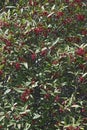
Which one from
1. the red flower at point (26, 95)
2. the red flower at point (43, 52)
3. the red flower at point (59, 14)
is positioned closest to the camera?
the red flower at point (26, 95)

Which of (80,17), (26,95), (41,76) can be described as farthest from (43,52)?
(80,17)

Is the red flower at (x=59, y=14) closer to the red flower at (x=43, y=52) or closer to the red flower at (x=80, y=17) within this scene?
the red flower at (x=80, y=17)

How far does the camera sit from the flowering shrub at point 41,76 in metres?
3.80

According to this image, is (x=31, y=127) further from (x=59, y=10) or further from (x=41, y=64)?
(x=59, y=10)

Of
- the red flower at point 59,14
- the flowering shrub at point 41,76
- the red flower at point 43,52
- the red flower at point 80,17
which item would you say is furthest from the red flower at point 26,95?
the red flower at point 80,17

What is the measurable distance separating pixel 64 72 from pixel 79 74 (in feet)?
0.56

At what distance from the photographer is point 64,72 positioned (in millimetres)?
3957

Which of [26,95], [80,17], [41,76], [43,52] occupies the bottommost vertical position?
[26,95]

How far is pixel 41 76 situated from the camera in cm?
389

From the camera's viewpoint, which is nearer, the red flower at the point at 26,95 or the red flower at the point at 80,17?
the red flower at the point at 26,95

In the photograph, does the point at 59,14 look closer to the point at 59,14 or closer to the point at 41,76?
the point at 59,14

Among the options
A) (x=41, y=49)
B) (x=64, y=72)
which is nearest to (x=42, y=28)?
(x=41, y=49)

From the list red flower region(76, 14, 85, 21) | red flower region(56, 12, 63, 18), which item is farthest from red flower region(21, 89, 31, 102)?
red flower region(76, 14, 85, 21)

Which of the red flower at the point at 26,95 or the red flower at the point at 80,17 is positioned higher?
the red flower at the point at 80,17
